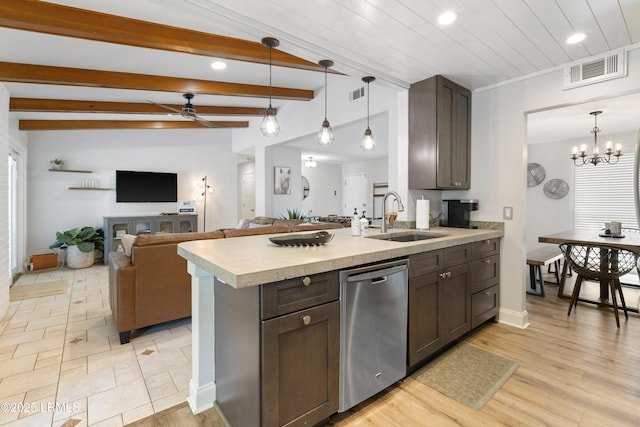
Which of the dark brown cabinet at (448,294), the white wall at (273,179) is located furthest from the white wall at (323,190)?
the dark brown cabinet at (448,294)

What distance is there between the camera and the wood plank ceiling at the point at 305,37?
6.05 feet

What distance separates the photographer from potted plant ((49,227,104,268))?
5383mm

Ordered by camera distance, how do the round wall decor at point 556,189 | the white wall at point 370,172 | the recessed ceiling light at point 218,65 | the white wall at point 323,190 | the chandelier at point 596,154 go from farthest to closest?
the white wall at point 323,190 < the white wall at point 370,172 < the round wall decor at point 556,189 < the chandelier at point 596,154 < the recessed ceiling light at point 218,65

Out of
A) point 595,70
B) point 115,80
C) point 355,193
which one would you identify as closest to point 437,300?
A: point 595,70

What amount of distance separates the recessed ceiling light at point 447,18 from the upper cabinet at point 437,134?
890 mm

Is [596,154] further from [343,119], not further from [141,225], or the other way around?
[141,225]

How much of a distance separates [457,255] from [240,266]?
72.1 inches

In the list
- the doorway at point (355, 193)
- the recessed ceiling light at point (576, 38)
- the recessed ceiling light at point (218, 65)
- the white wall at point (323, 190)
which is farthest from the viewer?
the white wall at point (323, 190)

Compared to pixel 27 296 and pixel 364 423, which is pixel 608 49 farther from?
pixel 27 296

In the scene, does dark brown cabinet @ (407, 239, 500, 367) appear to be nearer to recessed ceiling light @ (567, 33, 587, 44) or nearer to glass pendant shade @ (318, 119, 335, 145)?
glass pendant shade @ (318, 119, 335, 145)

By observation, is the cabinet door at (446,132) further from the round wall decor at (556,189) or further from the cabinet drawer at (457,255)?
the round wall decor at (556,189)

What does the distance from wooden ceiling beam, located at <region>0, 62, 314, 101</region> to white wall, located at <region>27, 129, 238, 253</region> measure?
3.36 metres

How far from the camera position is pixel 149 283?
2668 mm

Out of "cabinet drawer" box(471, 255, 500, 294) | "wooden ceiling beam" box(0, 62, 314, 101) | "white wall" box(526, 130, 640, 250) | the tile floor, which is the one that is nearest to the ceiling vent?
"cabinet drawer" box(471, 255, 500, 294)
